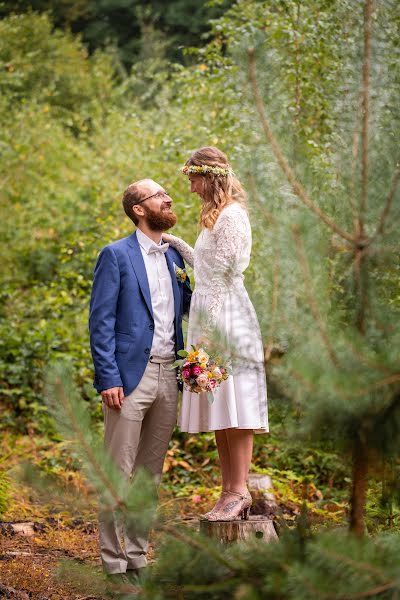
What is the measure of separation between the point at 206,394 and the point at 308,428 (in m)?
1.86

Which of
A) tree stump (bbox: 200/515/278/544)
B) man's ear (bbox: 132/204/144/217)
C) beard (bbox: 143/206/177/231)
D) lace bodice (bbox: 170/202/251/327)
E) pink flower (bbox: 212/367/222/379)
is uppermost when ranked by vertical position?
man's ear (bbox: 132/204/144/217)

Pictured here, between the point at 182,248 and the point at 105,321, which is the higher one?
the point at 182,248

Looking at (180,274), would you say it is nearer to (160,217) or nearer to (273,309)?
(160,217)

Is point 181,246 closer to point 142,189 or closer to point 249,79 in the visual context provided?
point 142,189

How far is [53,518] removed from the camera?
5.83m

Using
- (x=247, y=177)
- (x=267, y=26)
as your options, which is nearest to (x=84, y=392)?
(x=267, y=26)

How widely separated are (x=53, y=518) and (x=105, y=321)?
2455mm

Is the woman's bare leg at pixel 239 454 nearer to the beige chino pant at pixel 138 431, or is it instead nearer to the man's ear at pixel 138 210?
the beige chino pant at pixel 138 431

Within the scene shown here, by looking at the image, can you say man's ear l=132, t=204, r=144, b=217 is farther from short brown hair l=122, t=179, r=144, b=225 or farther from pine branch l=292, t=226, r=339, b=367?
pine branch l=292, t=226, r=339, b=367

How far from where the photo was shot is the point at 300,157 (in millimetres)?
2184

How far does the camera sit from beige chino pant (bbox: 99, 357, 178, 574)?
13.0 ft

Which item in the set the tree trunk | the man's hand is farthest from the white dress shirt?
the tree trunk

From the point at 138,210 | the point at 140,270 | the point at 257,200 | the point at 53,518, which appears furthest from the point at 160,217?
the point at 53,518

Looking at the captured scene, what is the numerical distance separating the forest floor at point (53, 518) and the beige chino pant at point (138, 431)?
5.5 inches
